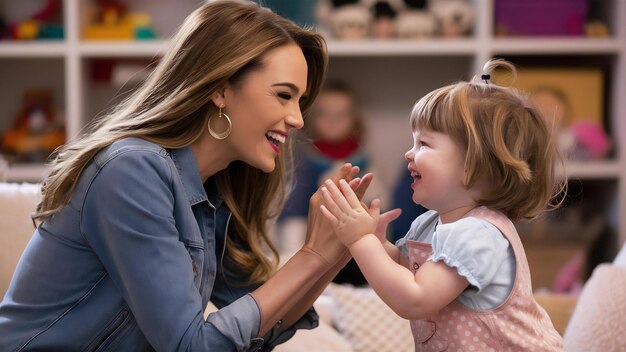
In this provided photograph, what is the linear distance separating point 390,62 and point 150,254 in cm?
222

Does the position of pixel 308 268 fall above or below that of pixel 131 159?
below

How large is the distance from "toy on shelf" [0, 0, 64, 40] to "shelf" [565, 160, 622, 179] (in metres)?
A: 1.86

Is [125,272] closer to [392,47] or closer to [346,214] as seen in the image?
[346,214]

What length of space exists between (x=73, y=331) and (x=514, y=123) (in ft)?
2.50

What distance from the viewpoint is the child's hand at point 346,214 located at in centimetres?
134

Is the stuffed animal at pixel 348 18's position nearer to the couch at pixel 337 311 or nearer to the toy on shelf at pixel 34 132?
the toy on shelf at pixel 34 132

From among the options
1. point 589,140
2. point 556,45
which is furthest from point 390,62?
point 589,140

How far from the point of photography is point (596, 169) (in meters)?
3.01

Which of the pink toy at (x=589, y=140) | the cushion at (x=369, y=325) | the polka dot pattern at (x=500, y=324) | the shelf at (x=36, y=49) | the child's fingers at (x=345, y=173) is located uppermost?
the shelf at (x=36, y=49)

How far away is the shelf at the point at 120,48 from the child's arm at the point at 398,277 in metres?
1.86

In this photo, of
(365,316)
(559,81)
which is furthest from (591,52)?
(365,316)

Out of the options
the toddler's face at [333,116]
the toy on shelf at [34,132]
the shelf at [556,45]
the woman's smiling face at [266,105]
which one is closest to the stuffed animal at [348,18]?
the toddler's face at [333,116]

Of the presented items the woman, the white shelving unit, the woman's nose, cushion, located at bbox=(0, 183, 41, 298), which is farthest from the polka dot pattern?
the white shelving unit

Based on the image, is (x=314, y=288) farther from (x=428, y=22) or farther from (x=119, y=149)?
(x=428, y=22)
